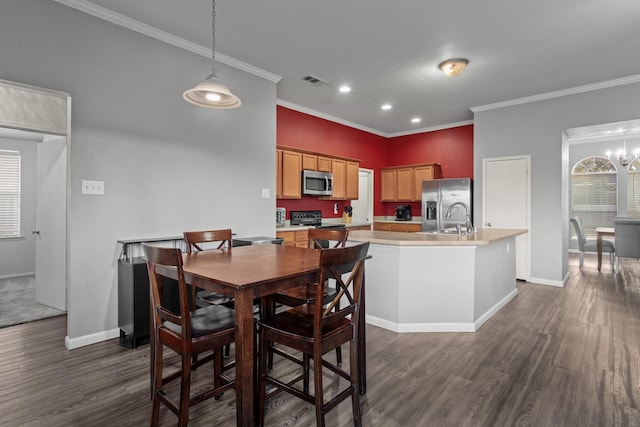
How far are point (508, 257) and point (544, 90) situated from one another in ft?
8.33

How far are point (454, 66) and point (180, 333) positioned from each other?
383 cm

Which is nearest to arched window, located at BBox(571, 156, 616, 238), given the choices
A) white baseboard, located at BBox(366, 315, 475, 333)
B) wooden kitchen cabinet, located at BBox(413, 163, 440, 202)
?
wooden kitchen cabinet, located at BBox(413, 163, 440, 202)

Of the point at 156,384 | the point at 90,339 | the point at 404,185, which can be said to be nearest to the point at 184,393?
the point at 156,384

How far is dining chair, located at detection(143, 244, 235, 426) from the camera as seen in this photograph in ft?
5.04

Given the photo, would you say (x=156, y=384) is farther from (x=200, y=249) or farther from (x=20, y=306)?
(x=20, y=306)

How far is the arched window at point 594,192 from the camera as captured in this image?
7.83 meters

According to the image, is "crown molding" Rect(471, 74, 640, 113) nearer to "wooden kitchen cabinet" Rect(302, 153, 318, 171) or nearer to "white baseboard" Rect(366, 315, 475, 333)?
"wooden kitchen cabinet" Rect(302, 153, 318, 171)

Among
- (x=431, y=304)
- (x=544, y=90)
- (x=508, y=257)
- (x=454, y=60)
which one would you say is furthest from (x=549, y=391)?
(x=544, y=90)

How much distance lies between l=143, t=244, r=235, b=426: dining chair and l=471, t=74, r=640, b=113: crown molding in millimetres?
5299

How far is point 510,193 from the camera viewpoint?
5246 millimetres

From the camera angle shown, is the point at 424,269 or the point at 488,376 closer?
the point at 488,376

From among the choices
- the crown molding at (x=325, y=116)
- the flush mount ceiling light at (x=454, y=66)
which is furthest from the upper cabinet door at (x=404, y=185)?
the flush mount ceiling light at (x=454, y=66)

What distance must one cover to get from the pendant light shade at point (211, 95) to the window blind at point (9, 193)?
16.4 ft

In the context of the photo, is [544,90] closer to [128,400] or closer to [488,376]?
[488,376]
